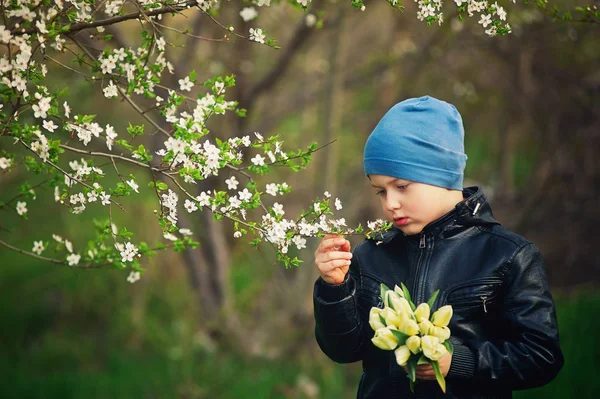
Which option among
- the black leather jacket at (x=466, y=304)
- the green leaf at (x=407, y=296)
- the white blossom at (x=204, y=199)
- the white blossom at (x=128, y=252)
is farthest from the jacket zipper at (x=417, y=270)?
the white blossom at (x=128, y=252)

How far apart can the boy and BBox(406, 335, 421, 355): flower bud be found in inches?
2.9

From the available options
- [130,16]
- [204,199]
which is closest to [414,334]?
[204,199]

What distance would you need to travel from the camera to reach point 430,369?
188cm

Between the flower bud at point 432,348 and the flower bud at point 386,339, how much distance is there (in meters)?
0.09

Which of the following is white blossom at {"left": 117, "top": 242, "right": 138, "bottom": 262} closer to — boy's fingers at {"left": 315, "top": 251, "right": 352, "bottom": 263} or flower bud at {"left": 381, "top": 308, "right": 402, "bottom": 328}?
boy's fingers at {"left": 315, "top": 251, "right": 352, "bottom": 263}

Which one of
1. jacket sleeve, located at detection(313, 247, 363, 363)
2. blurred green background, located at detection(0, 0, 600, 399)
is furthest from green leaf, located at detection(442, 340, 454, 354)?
blurred green background, located at detection(0, 0, 600, 399)

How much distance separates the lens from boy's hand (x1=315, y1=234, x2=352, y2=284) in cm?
203

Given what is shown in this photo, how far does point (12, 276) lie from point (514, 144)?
21.0 feet

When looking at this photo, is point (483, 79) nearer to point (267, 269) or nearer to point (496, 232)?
point (267, 269)

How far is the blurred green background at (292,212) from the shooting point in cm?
535

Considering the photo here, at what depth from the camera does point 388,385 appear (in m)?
2.06

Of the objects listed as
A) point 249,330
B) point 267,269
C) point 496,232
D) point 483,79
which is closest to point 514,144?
point 483,79

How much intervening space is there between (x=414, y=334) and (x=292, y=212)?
539cm

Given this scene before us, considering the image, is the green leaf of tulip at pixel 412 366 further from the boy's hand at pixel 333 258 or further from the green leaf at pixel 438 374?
the boy's hand at pixel 333 258
